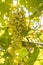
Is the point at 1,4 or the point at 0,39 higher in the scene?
the point at 1,4

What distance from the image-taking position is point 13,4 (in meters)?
0.79

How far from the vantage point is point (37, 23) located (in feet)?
3.08

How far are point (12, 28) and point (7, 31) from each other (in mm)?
61

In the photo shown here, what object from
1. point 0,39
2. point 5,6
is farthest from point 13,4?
point 0,39

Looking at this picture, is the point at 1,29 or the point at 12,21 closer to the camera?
the point at 12,21

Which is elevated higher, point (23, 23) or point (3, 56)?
point (23, 23)

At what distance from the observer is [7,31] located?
823 mm

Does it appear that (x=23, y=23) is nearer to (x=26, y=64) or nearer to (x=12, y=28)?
(x=12, y=28)

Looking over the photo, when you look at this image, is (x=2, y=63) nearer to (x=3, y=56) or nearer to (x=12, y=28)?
(x=3, y=56)

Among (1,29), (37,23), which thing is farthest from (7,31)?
(37,23)

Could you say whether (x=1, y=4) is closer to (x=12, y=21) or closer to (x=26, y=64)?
(x=12, y=21)

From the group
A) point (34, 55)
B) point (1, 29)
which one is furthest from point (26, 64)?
point (1, 29)

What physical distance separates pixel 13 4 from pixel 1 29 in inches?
4.3

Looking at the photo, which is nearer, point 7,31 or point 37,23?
point 7,31
